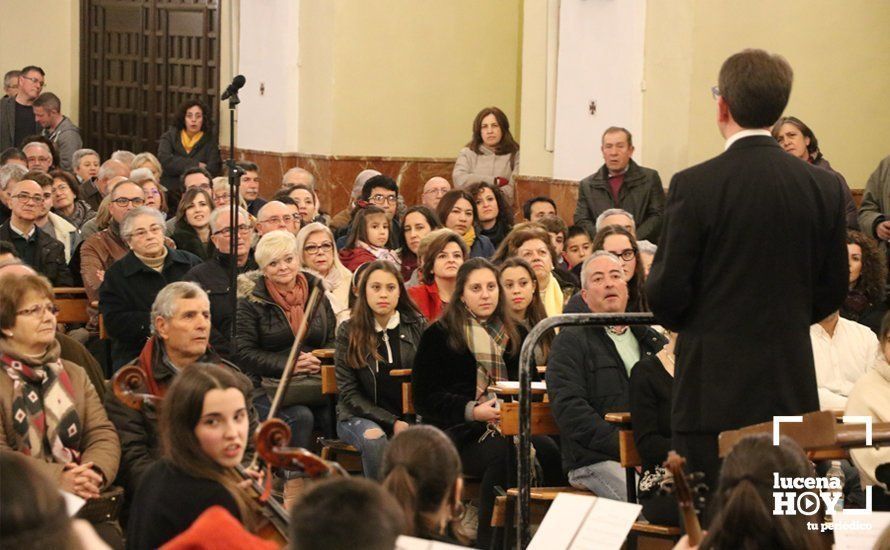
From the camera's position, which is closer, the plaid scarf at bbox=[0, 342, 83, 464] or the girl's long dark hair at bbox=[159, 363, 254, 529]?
the girl's long dark hair at bbox=[159, 363, 254, 529]

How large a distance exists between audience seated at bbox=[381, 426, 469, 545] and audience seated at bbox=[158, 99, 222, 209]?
10.2 meters

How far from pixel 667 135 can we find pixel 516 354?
167 inches

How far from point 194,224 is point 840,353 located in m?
4.08

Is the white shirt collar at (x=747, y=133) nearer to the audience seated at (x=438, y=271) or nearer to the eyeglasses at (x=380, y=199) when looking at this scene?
the audience seated at (x=438, y=271)

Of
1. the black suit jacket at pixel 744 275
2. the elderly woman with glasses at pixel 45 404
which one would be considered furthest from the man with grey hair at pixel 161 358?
the black suit jacket at pixel 744 275

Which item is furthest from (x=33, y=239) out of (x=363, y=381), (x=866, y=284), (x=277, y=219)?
(x=866, y=284)

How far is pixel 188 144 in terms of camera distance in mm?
13531

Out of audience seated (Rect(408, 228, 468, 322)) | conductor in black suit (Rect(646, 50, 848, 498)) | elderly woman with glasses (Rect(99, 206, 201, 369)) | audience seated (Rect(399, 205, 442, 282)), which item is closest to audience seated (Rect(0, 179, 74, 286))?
elderly woman with glasses (Rect(99, 206, 201, 369))

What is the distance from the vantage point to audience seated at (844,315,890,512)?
519cm

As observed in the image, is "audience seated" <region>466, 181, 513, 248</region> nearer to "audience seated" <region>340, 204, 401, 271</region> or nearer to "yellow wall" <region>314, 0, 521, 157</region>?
"audience seated" <region>340, 204, 401, 271</region>

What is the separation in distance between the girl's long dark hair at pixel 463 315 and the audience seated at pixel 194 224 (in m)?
2.84

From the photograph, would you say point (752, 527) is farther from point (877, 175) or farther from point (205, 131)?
point (205, 131)

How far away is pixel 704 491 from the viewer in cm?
393

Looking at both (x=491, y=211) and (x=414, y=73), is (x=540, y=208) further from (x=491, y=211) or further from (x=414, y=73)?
(x=414, y=73)
